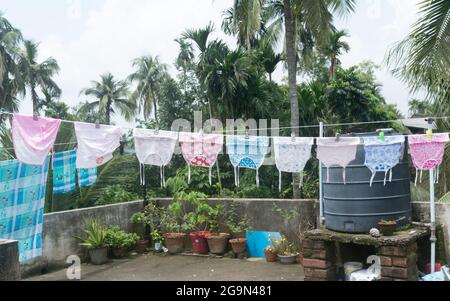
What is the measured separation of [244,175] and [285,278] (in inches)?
271

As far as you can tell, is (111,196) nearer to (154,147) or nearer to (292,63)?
(154,147)

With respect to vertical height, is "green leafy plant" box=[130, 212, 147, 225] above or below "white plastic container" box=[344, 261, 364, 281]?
above

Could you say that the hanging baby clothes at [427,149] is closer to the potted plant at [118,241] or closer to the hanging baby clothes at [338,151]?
the hanging baby clothes at [338,151]

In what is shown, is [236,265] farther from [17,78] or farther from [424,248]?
[17,78]

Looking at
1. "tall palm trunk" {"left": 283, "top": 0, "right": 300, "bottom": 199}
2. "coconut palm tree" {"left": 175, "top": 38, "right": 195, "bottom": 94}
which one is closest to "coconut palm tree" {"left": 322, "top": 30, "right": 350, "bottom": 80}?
"coconut palm tree" {"left": 175, "top": 38, "right": 195, "bottom": 94}

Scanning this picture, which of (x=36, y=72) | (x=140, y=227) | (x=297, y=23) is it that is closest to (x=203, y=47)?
(x=297, y=23)

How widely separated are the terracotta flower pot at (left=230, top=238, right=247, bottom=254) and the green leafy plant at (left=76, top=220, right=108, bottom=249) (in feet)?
7.59

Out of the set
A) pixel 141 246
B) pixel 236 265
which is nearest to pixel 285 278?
pixel 236 265

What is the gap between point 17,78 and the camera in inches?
854

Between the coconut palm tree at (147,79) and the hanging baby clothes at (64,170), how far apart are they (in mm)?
26284

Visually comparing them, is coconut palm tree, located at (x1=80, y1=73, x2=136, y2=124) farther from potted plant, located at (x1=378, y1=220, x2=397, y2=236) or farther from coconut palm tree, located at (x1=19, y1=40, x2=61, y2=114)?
potted plant, located at (x1=378, y1=220, x2=397, y2=236)

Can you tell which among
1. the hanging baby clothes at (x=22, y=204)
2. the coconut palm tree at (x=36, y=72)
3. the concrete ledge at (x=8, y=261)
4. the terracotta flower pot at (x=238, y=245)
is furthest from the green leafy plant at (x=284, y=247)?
the coconut palm tree at (x=36, y=72)

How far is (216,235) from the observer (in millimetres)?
7781

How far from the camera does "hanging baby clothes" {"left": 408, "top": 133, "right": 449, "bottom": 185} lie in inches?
215
